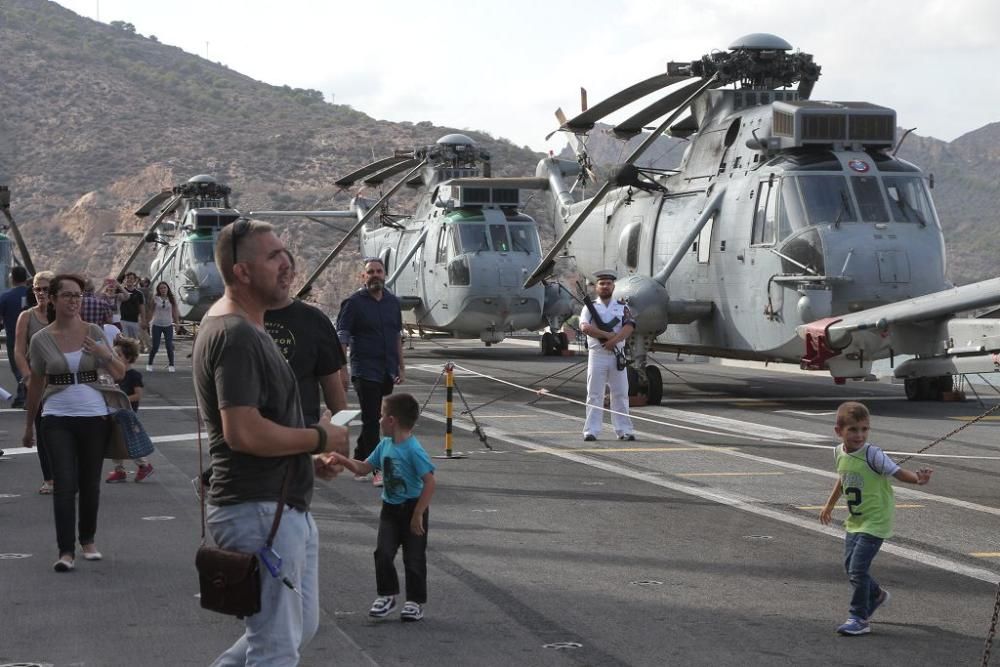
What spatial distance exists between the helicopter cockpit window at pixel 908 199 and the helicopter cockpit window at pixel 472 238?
13.6m

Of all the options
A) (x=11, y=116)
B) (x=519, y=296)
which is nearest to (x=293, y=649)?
(x=519, y=296)

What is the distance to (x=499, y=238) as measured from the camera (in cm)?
3172

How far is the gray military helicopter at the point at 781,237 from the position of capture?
54.6 feet

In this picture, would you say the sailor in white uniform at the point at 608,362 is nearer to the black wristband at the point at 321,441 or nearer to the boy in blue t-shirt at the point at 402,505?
the boy in blue t-shirt at the point at 402,505

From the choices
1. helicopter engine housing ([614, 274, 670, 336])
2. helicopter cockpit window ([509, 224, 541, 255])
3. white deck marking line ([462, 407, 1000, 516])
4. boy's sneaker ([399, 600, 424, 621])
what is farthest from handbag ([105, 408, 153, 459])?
helicopter cockpit window ([509, 224, 541, 255])

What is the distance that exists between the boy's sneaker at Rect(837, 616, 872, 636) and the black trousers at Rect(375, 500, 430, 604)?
213 centimetres

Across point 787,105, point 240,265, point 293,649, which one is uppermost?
point 787,105

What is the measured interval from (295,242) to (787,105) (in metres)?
70.5

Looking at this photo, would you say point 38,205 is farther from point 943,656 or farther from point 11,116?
point 943,656

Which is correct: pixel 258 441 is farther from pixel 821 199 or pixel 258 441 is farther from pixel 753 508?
pixel 821 199

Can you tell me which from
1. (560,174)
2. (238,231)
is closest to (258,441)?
(238,231)

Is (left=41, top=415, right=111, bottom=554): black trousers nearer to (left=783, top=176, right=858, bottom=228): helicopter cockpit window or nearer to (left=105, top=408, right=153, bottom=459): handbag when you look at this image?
(left=105, top=408, right=153, bottom=459): handbag

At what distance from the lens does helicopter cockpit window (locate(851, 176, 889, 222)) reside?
18.4 metres

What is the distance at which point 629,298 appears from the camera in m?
19.9
